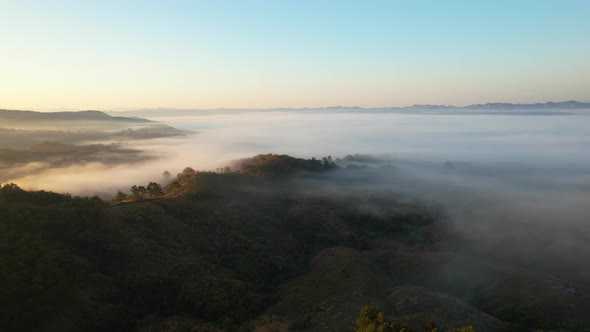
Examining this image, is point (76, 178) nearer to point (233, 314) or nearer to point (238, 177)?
point (238, 177)

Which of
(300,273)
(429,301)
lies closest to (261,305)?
(300,273)

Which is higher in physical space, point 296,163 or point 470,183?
point 296,163

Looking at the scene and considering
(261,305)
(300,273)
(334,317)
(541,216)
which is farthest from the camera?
(541,216)

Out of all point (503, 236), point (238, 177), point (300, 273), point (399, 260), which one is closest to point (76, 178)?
point (238, 177)

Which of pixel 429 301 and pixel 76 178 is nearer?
pixel 429 301

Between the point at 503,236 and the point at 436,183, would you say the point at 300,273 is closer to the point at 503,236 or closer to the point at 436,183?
the point at 503,236

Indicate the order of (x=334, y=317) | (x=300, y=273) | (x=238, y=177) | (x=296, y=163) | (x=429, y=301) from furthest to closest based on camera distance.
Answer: (x=296, y=163) < (x=238, y=177) < (x=300, y=273) < (x=429, y=301) < (x=334, y=317)
